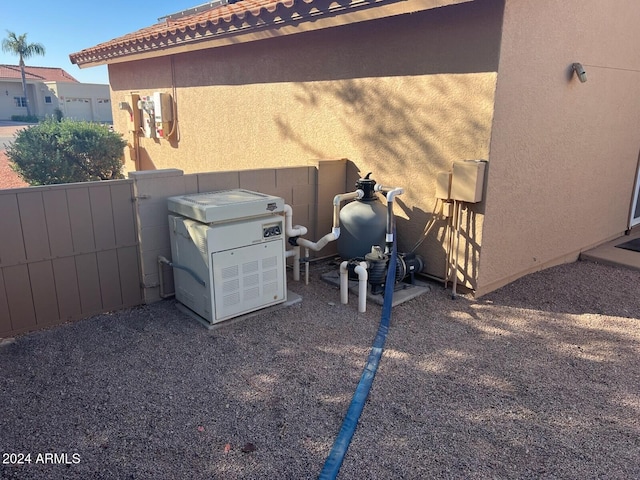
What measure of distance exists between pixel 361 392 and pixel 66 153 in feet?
31.4

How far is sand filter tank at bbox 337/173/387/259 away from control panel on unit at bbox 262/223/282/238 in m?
1.16

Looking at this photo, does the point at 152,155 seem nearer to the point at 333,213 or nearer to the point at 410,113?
the point at 333,213

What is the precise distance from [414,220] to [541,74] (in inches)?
79.2

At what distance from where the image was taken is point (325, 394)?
131 inches

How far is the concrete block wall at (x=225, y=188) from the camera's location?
180 inches

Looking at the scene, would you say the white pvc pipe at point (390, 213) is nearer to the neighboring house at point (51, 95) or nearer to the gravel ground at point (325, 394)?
the gravel ground at point (325, 394)

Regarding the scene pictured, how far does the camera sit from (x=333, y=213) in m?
6.02

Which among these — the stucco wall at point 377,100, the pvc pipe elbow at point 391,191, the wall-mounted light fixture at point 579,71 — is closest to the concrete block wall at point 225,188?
the stucco wall at point 377,100

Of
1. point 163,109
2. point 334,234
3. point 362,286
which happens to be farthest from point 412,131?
point 163,109

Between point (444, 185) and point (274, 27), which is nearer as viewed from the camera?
point (444, 185)

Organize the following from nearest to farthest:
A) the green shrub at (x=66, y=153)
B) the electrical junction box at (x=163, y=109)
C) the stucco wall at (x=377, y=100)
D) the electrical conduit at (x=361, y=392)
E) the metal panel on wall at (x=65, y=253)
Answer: the electrical conduit at (x=361, y=392)
the metal panel on wall at (x=65, y=253)
the stucco wall at (x=377, y=100)
the electrical junction box at (x=163, y=109)
the green shrub at (x=66, y=153)

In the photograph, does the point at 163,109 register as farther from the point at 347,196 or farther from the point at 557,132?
the point at 557,132

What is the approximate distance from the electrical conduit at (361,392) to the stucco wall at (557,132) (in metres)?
1.04

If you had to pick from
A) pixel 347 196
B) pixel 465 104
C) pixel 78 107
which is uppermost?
pixel 78 107
